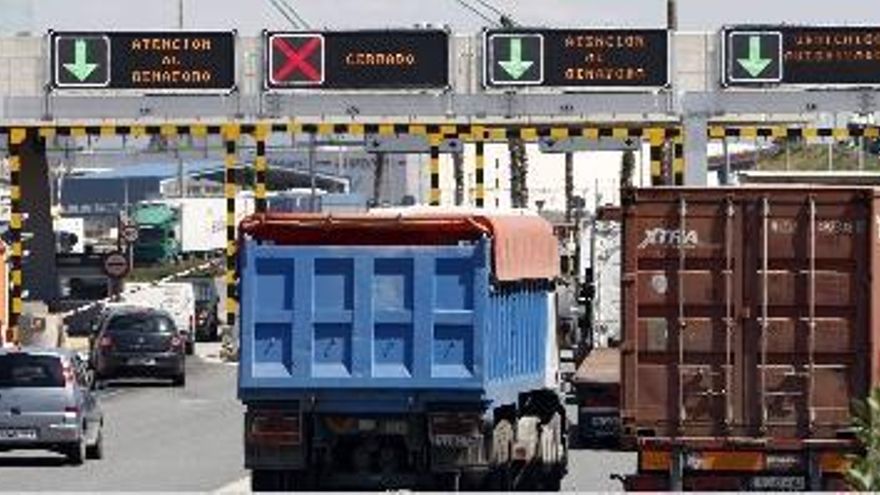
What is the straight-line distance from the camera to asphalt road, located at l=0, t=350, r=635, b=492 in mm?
34250

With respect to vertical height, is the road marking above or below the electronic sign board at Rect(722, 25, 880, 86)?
below

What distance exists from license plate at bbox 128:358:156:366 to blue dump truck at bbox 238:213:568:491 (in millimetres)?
33387

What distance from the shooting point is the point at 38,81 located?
68562mm

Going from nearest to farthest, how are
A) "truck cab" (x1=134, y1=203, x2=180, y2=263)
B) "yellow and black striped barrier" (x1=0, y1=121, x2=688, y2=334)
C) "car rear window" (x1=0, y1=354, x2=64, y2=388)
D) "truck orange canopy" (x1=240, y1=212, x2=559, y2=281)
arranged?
1. "truck orange canopy" (x1=240, y1=212, x2=559, y2=281)
2. "car rear window" (x1=0, y1=354, x2=64, y2=388)
3. "yellow and black striped barrier" (x1=0, y1=121, x2=688, y2=334)
4. "truck cab" (x1=134, y1=203, x2=180, y2=263)

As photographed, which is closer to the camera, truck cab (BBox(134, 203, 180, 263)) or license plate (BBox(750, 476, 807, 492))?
license plate (BBox(750, 476, 807, 492))

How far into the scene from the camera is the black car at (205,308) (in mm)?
91438

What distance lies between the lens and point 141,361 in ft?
206

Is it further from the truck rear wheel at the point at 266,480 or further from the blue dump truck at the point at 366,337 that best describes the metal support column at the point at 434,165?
the blue dump truck at the point at 366,337

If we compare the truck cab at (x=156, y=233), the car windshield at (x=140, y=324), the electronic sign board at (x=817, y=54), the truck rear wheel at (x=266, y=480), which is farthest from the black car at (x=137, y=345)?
the truck cab at (x=156, y=233)

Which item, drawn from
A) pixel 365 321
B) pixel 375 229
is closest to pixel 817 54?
pixel 375 229

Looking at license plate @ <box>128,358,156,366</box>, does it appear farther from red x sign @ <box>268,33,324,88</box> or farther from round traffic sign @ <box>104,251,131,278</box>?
round traffic sign @ <box>104,251,131,278</box>

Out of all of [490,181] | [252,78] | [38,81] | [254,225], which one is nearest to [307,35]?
[252,78]

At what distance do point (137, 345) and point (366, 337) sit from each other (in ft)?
111

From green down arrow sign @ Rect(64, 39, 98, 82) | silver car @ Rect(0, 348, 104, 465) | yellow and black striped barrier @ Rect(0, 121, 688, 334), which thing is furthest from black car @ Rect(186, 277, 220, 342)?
silver car @ Rect(0, 348, 104, 465)
